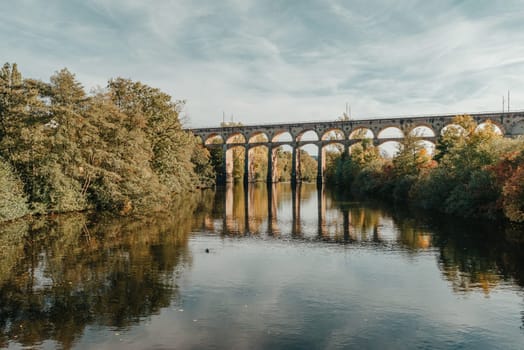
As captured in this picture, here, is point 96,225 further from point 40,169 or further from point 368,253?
point 368,253

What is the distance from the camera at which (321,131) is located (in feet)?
Result: 251

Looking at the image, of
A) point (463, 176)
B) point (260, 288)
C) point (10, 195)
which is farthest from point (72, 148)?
point (463, 176)

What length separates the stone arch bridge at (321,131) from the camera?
200ft

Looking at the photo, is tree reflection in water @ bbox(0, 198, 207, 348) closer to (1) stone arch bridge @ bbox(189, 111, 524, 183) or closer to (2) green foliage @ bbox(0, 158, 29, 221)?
(2) green foliage @ bbox(0, 158, 29, 221)

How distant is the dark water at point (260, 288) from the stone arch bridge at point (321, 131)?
42.7 metres

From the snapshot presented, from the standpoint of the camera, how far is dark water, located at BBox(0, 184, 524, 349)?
9453mm

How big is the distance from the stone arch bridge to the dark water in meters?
42.7

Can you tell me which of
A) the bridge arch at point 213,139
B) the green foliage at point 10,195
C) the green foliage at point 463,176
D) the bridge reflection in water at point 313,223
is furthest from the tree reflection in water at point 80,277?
the bridge arch at point 213,139

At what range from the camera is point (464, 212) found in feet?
98.1

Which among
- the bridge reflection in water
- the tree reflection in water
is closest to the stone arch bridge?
the bridge reflection in water

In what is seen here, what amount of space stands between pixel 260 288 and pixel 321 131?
6520 centimetres

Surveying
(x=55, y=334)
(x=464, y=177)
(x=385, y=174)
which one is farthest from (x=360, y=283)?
(x=385, y=174)

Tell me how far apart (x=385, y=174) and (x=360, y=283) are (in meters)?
39.4

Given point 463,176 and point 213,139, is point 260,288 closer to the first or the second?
point 463,176
